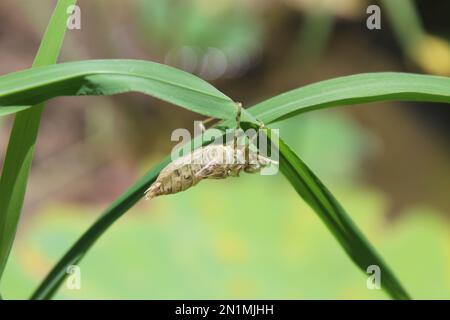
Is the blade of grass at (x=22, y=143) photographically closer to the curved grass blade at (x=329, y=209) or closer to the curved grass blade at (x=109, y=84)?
the curved grass blade at (x=109, y=84)

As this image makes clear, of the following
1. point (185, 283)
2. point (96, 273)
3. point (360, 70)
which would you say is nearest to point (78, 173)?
point (96, 273)

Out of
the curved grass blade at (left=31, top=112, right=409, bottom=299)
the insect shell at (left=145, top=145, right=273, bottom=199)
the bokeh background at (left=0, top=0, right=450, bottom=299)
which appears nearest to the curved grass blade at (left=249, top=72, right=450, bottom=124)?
the curved grass blade at (left=31, top=112, right=409, bottom=299)

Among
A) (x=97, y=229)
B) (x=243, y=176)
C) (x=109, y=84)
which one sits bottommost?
(x=97, y=229)

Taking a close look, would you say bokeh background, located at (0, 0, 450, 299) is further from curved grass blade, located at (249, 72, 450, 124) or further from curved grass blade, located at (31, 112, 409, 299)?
curved grass blade, located at (249, 72, 450, 124)

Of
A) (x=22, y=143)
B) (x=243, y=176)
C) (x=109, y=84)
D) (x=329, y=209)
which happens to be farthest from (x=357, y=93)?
(x=243, y=176)

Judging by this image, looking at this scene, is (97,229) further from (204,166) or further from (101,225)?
(204,166)

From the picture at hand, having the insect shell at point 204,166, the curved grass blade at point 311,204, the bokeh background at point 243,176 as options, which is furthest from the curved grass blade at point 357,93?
the bokeh background at point 243,176
